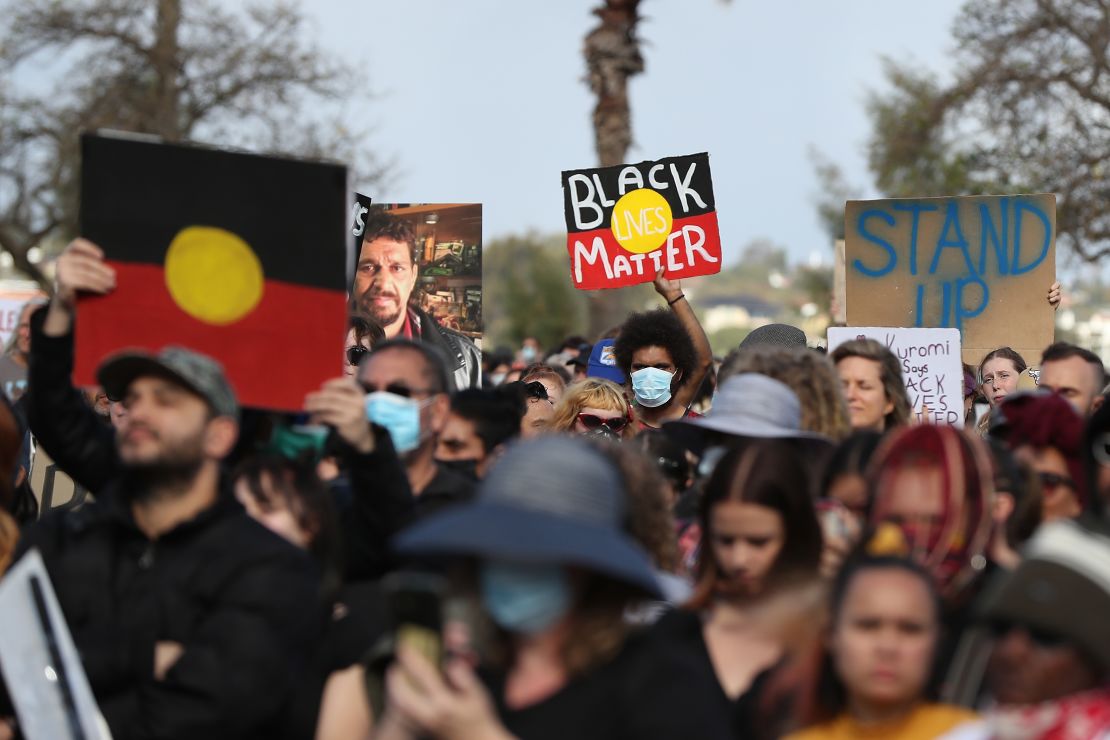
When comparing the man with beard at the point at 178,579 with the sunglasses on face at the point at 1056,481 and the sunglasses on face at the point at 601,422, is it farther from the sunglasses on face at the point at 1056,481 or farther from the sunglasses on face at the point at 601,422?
the sunglasses on face at the point at 601,422

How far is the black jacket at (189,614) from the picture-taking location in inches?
154

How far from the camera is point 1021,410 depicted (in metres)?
4.95

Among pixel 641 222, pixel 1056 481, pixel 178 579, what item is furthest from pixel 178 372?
pixel 641 222

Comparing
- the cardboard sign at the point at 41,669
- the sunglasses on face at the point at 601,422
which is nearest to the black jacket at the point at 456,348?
the sunglasses on face at the point at 601,422

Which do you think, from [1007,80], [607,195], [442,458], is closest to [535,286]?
[1007,80]

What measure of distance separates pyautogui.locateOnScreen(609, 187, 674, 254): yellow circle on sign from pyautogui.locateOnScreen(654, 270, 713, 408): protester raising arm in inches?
Answer: 28.4

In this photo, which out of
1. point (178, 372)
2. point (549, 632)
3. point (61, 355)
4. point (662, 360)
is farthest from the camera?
point (662, 360)

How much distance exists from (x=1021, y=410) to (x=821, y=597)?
1.44 meters

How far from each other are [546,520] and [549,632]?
0.75 ft

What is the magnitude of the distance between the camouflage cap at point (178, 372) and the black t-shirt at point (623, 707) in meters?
1.44

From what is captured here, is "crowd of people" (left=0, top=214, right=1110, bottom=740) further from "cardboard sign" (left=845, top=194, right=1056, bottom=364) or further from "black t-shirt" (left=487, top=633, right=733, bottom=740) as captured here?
"cardboard sign" (left=845, top=194, right=1056, bottom=364)

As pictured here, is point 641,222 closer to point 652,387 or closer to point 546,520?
point 652,387

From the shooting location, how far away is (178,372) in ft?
13.8

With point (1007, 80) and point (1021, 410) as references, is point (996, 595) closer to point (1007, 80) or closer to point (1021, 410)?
point (1021, 410)
